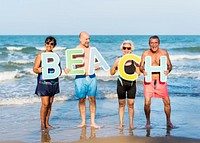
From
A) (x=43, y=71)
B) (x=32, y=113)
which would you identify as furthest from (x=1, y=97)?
(x=43, y=71)

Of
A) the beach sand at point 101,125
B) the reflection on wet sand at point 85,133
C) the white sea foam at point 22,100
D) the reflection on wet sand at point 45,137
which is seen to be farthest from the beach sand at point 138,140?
the white sea foam at point 22,100

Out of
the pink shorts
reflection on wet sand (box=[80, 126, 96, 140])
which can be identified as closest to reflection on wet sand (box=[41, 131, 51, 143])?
reflection on wet sand (box=[80, 126, 96, 140])

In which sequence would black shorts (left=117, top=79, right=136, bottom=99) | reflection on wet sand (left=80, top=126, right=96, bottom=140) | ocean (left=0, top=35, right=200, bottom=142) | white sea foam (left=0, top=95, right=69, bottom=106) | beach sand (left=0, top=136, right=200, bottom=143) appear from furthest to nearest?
1. white sea foam (left=0, top=95, right=69, bottom=106)
2. ocean (left=0, top=35, right=200, bottom=142)
3. black shorts (left=117, top=79, right=136, bottom=99)
4. reflection on wet sand (left=80, top=126, right=96, bottom=140)
5. beach sand (left=0, top=136, right=200, bottom=143)

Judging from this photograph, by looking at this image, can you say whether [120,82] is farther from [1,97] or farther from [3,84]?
[3,84]

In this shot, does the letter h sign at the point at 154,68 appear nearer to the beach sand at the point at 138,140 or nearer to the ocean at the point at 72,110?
the ocean at the point at 72,110

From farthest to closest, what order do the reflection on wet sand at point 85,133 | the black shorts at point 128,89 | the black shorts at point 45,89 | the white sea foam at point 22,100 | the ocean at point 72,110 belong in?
the white sea foam at point 22,100 < the ocean at point 72,110 < the black shorts at point 128,89 < the black shorts at point 45,89 < the reflection on wet sand at point 85,133

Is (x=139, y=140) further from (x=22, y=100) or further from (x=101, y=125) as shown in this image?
(x=22, y=100)

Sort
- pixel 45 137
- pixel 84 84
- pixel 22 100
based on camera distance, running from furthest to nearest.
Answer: pixel 22 100 < pixel 84 84 < pixel 45 137

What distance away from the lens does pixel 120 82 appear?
7.20m

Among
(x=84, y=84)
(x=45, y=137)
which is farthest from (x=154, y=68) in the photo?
(x=45, y=137)

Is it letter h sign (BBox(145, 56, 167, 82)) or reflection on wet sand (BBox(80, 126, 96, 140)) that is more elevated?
letter h sign (BBox(145, 56, 167, 82))

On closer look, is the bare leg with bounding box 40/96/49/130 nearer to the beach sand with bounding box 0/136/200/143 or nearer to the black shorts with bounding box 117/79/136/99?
the beach sand with bounding box 0/136/200/143

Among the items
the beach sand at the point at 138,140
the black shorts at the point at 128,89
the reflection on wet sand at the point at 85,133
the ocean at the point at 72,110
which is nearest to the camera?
the beach sand at the point at 138,140

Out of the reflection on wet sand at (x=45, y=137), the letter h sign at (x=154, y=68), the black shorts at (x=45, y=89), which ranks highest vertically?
the letter h sign at (x=154, y=68)
